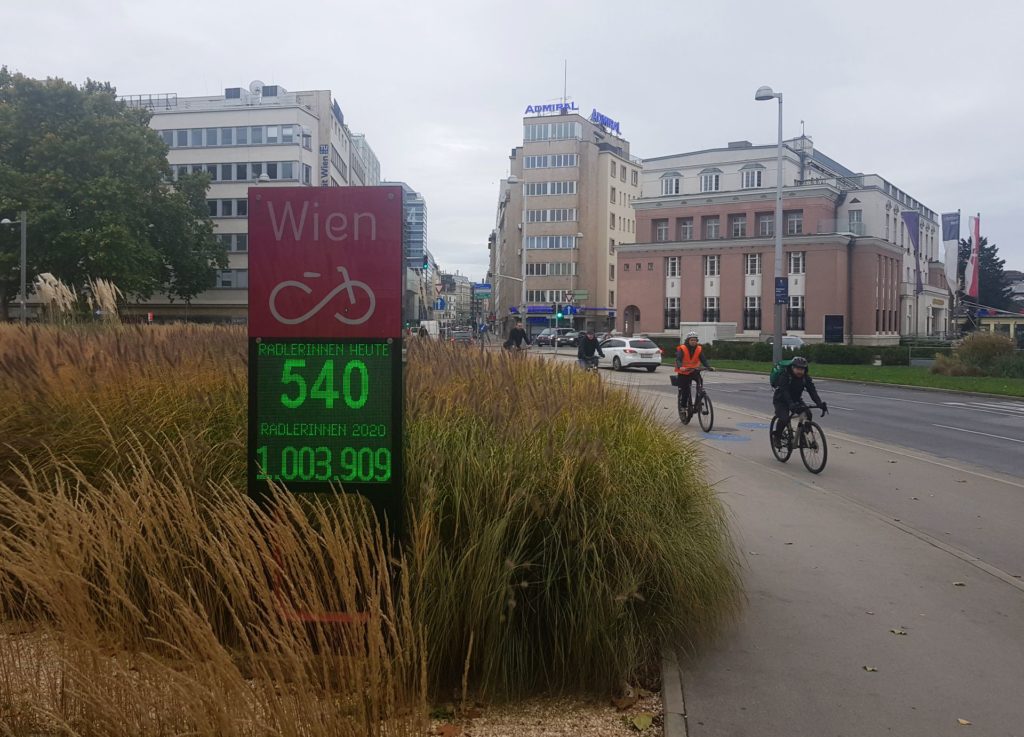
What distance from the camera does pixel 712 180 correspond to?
81000 mm

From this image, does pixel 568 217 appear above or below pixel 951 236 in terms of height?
above

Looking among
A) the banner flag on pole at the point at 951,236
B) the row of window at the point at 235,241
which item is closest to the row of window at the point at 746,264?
the banner flag on pole at the point at 951,236

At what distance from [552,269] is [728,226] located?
94.1 ft

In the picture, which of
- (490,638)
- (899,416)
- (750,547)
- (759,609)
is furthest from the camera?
(899,416)

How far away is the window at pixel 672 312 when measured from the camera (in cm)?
7712

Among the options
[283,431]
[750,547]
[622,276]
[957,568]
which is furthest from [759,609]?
[622,276]

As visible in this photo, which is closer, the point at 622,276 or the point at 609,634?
the point at 609,634

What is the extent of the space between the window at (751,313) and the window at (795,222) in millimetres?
7100

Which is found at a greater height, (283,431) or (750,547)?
(283,431)

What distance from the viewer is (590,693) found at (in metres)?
4.13

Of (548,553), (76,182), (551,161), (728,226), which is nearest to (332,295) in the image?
(548,553)

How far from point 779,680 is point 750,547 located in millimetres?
2593

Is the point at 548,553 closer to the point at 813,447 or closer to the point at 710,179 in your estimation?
the point at 813,447

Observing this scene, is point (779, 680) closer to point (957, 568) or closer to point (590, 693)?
point (590, 693)
